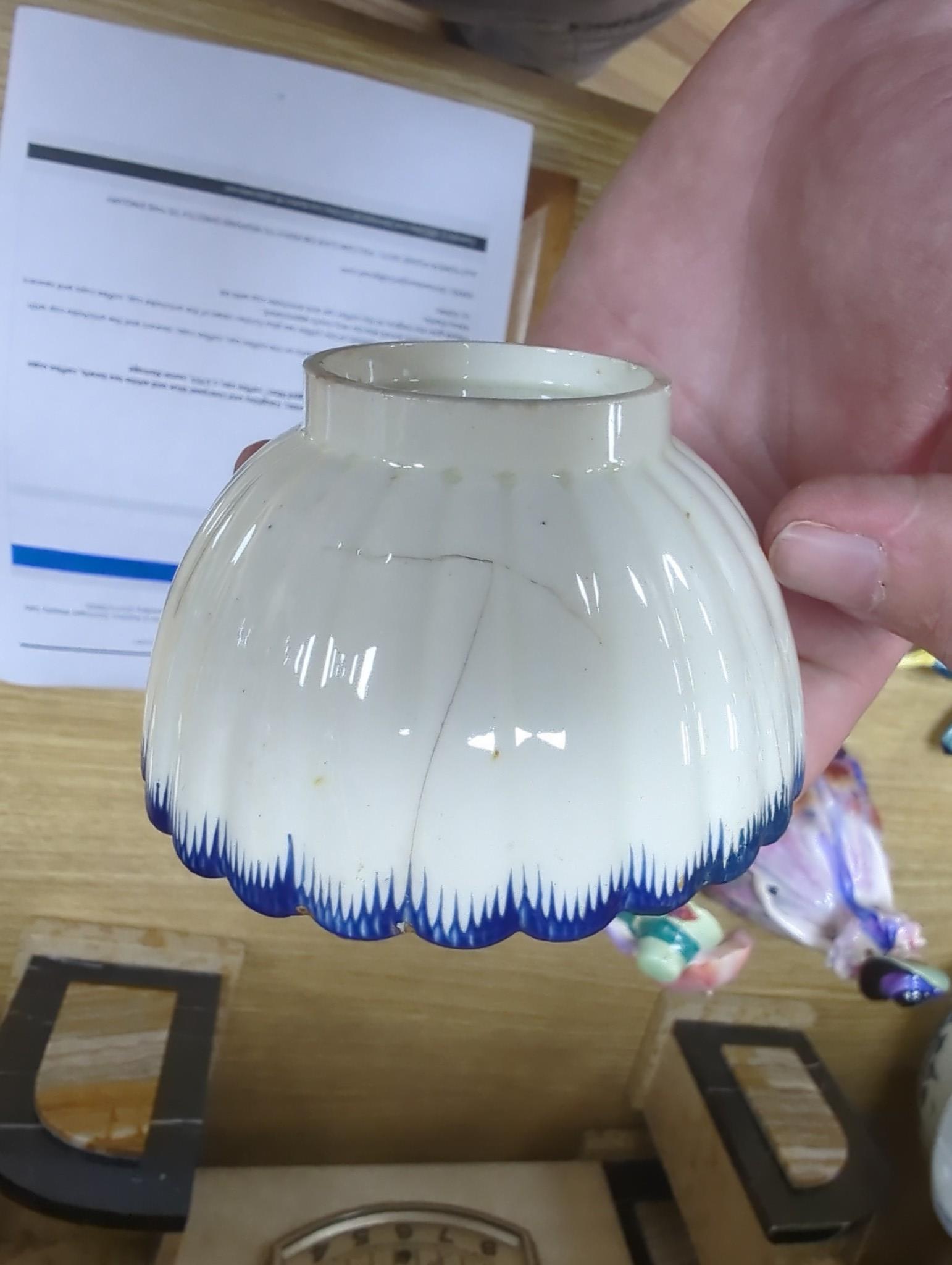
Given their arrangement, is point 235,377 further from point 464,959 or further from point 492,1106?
point 492,1106

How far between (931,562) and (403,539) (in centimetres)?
19

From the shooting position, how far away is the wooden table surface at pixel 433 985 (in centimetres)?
58

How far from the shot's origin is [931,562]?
1.04ft

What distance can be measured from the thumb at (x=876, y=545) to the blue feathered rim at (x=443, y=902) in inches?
4.8

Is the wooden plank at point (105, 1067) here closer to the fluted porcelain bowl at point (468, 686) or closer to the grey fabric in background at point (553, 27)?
the fluted porcelain bowl at point (468, 686)

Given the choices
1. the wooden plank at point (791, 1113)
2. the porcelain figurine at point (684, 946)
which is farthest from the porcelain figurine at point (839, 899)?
the wooden plank at point (791, 1113)

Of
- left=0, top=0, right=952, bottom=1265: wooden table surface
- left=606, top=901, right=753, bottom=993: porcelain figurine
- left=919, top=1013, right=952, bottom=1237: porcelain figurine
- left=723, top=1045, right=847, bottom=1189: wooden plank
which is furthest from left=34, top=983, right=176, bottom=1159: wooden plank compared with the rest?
left=919, top=1013, right=952, bottom=1237: porcelain figurine

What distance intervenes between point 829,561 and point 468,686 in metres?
0.16

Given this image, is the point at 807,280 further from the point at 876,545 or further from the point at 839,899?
the point at 839,899

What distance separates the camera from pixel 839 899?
1.93ft

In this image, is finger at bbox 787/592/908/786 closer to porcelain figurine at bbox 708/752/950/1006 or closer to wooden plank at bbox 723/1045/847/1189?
porcelain figurine at bbox 708/752/950/1006

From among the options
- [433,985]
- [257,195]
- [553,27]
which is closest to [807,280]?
[553,27]

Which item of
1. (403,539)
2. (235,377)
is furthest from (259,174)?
(403,539)

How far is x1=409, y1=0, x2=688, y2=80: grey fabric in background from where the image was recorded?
16.6 inches
